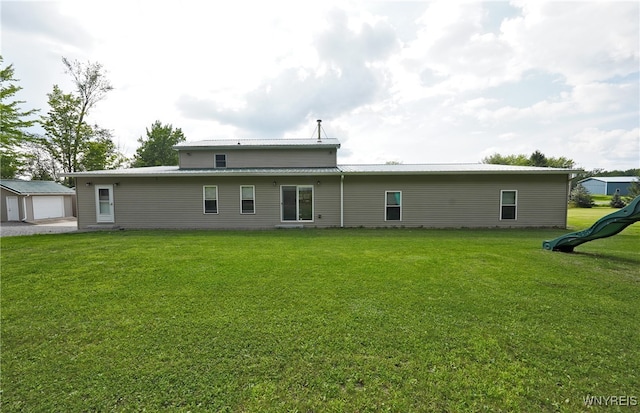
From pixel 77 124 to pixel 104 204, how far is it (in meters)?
18.3

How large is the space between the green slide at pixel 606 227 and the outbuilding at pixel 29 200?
26249mm

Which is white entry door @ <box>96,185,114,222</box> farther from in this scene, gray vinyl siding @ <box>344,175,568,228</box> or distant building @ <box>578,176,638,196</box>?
distant building @ <box>578,176,638,196</box>

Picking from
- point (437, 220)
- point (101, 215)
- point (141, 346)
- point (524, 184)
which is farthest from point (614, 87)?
point (101, 215)

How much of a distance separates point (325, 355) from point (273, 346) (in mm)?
545

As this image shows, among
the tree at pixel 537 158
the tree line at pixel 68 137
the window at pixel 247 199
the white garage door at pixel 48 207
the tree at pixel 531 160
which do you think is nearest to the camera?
the window at pixel 247 199

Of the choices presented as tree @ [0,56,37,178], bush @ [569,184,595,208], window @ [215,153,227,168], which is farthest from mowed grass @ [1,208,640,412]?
bush @ [569,184,595,208]

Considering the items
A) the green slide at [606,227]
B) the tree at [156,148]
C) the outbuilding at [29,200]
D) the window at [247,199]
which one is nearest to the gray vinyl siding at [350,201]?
the window at [247,199]

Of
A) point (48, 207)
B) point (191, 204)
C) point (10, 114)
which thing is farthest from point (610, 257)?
point (10, 114)

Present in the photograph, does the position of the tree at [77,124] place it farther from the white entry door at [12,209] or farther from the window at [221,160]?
the window at [221,160]

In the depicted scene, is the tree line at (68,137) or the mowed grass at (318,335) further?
the tree line at (68,137)

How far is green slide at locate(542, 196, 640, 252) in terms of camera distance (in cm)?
614

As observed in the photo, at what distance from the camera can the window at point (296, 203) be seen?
12.1m

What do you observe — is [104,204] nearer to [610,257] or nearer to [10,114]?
[10,114]

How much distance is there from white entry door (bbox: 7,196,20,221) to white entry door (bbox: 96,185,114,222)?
1027 cm
